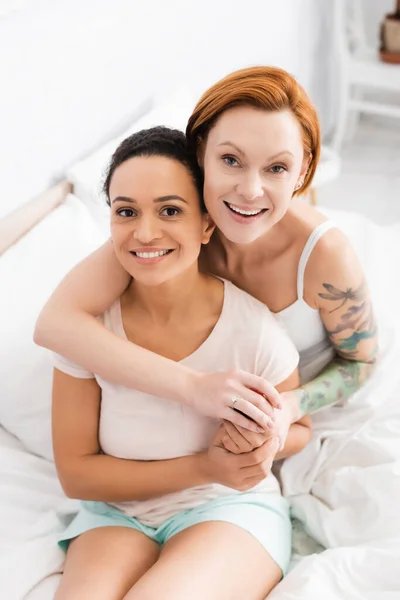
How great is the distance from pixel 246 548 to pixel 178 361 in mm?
312

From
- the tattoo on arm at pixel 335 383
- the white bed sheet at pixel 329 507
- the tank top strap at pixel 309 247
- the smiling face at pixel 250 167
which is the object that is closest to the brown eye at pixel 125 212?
the smiling face at pixel 250 167

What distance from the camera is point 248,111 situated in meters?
1.07

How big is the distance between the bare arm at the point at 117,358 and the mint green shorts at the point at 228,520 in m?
0.19

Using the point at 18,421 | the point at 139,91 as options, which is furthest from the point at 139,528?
the point at 139,91

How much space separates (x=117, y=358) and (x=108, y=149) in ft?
2.69

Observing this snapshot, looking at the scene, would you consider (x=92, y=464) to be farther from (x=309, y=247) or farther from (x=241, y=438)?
(x=309, y=247)

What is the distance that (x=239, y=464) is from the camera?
1134 millimetres

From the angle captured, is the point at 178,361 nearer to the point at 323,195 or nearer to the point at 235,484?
the point at 235,484

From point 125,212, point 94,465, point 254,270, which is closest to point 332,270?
point 254,270

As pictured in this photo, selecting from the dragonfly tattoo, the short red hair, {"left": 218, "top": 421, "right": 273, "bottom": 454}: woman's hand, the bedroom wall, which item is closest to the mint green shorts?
{"left": 218, "top": 421, "right": 273, "bottom": 454}: woman's hand

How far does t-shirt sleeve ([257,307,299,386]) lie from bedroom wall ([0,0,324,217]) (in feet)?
2.35

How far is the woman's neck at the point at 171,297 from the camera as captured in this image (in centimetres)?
120

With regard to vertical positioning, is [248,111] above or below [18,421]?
above

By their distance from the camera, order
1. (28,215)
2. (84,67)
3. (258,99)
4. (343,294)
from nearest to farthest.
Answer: (258,99) → (343,294) → (28,215) → (84,67)
